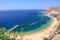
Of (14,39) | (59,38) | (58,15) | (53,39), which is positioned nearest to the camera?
(14,39)

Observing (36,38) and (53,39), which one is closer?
(53,39)

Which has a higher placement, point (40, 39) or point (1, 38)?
point (1, 38)

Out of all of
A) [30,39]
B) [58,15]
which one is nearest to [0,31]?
[30,39]

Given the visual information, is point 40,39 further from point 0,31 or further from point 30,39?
point 0,31

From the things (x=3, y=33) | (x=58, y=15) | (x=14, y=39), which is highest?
(x=3, y=33)

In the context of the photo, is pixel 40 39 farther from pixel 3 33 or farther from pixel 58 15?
pixel 58 15

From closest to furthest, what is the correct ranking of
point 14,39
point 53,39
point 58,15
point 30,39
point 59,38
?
point 14,39 < point 59,38 < point 53,39 < point 30,39 < point 58,15

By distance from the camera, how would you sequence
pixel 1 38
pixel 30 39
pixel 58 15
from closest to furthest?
pixel 1 38, pixel 30 39, pixel 58 15

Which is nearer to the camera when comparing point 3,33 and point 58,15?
point 3,33

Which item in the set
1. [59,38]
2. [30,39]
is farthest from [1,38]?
[30,39]
